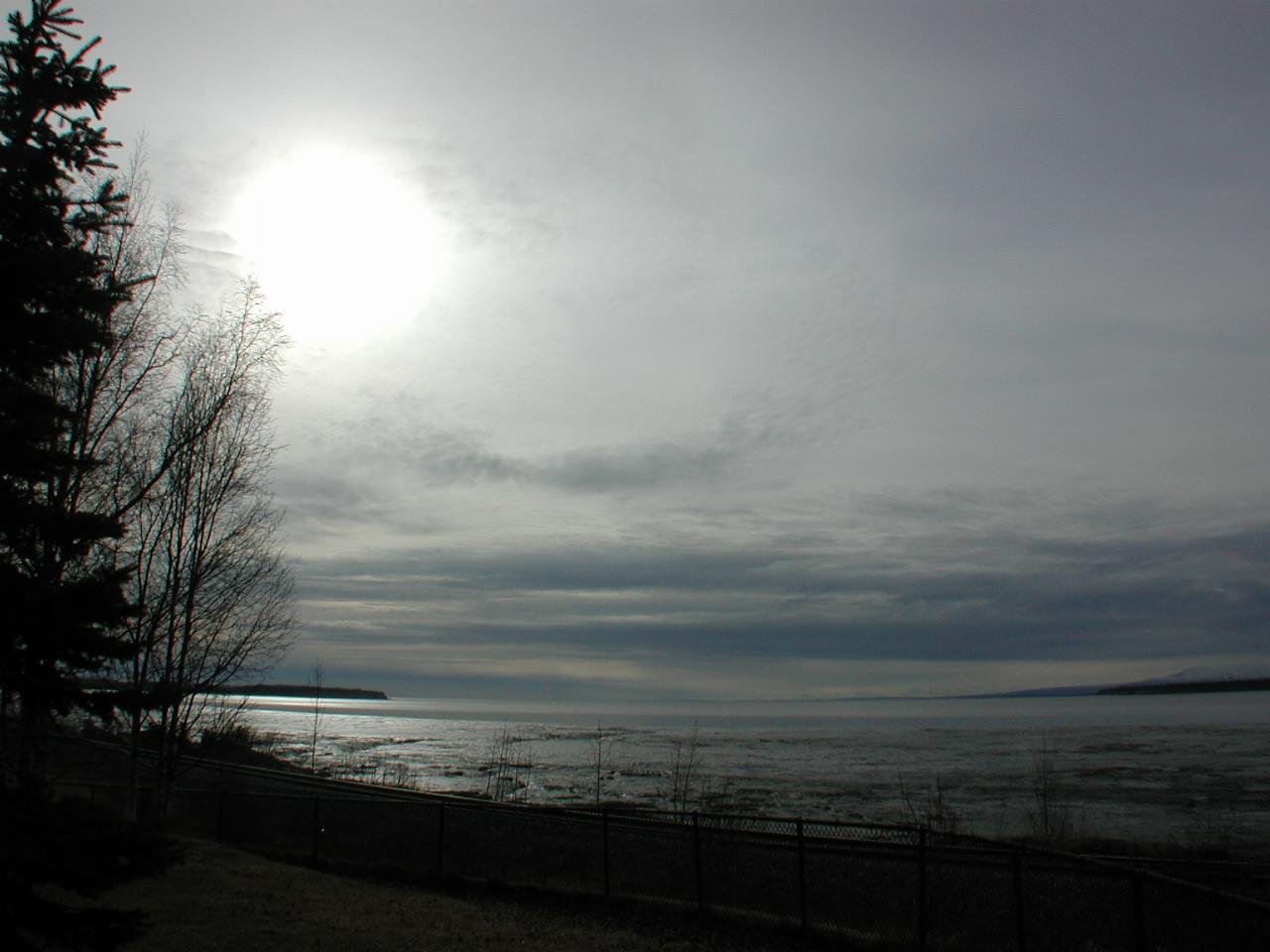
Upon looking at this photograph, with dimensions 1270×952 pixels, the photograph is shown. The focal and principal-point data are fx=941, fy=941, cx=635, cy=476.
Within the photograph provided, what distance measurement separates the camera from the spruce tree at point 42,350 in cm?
652

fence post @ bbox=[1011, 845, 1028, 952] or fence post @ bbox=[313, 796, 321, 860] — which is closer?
fence post @ bbox=[1011, 845, 1028, 952]

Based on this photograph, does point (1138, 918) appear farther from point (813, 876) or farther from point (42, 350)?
point (42, 350)

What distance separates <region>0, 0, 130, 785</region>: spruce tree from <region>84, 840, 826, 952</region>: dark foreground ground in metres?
5.38

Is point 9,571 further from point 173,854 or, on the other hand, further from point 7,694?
point 173,854

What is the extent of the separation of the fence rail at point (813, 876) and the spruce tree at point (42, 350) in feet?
33.0

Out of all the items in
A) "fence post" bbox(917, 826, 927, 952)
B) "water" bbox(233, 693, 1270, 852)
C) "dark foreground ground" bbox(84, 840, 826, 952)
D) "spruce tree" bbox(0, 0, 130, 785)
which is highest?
"spruce tree" bbox(0, 0, 130, 785)

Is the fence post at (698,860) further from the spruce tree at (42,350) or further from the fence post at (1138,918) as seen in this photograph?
the spruce tree at (42,350)

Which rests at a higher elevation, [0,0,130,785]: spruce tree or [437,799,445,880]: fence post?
[0,0,130,785]: spruce tree

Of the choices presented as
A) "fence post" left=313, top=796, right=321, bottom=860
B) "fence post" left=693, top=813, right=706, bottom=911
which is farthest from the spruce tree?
"fence post" left=313, top=796, right=321, bottom=860

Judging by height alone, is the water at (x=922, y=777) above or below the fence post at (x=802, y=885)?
below

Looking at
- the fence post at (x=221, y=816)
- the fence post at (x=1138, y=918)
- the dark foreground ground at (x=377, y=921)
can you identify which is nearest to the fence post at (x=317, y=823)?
the dark foreground ground at (x=377, y=921)

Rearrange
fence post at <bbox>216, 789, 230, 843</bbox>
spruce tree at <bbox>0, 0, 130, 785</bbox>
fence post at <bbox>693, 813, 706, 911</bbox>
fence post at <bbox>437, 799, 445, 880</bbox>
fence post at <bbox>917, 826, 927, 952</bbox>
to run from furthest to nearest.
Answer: fence post at <bbox>216, 789, 230, 843</bbox>
fence post at <bbox>437, 799, 445, 880</bbox>
fence post at <bbox>693, 813, 706, 911</bbox>
fence post at <bbox>917, 826, 927, 952</bbox>
spruce tree at <bbox>0, 0, 130, 785</bbox>

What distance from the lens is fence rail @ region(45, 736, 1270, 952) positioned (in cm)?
1123

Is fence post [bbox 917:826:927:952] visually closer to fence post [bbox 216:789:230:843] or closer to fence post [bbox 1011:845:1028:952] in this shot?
fence post [bbox 1011:845:1028:952]
